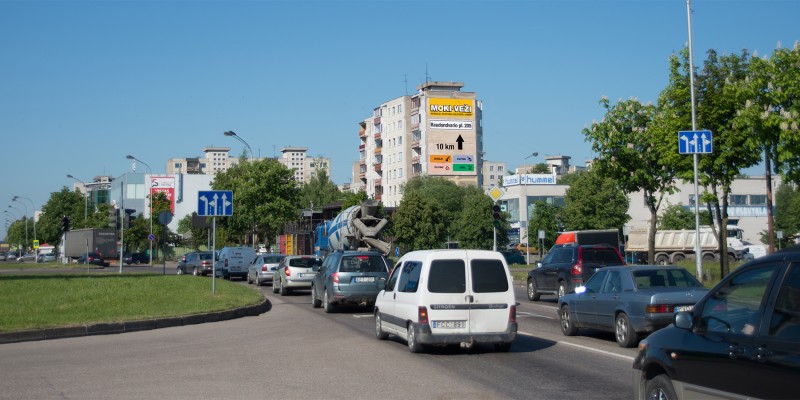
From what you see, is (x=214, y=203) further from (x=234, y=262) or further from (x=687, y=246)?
(x=687, y=246)

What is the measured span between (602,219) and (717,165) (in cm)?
4850

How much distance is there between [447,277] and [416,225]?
63.5 meters

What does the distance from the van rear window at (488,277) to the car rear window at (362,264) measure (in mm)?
9191

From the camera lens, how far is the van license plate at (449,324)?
42.4 ft

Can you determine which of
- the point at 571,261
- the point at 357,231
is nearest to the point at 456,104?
the point at 357,231

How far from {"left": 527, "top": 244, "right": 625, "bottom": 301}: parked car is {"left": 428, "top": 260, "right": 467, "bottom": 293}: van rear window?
426 inches

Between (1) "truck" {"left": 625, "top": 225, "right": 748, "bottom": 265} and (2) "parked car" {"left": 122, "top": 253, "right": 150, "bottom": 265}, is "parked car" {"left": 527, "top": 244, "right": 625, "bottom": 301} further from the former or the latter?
(2) "parked car" {"left": 122, "top": 253, "right": 150, "bottom": 265}

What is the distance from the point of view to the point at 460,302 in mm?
12961

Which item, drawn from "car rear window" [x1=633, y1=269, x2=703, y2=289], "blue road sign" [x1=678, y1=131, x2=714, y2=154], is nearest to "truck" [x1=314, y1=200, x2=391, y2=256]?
"blue road sign" [x1=678, y1=131, x2=714, y2=154]

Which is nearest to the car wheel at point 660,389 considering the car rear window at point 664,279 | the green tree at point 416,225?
the car rear window at point 664,279

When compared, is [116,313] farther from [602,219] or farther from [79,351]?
[602,219]

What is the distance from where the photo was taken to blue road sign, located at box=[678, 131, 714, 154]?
2422cm

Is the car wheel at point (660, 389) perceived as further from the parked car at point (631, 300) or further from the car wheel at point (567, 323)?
the car wheel at point (567, 323)

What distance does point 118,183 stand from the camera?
143625mm
